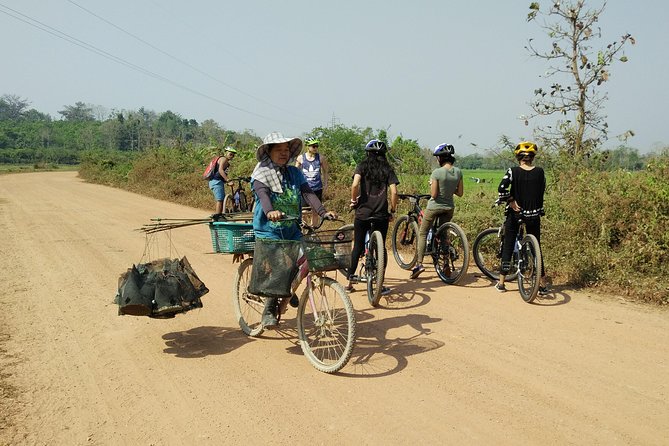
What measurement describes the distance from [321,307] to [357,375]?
2.21 feet

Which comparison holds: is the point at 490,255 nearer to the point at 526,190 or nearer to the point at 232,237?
the point at 526,190

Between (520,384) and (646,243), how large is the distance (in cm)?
Result: 410

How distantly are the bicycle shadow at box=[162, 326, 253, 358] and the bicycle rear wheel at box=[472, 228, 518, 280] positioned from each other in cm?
393

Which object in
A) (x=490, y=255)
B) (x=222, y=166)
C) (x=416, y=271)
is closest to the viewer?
(x=416, y=271)

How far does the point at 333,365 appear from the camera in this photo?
14.3 feet

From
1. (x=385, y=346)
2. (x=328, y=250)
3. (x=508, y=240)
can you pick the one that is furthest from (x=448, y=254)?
(x=328, y=250)

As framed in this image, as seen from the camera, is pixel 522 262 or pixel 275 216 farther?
pixel 522 262

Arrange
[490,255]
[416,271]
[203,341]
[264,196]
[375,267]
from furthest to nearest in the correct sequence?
[490,255] → [416,271] → [375,267] → [203,341] → [264,196]

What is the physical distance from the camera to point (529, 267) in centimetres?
667

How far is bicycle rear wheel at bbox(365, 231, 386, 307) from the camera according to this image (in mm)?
6145

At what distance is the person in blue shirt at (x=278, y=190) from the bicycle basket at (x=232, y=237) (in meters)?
0.16

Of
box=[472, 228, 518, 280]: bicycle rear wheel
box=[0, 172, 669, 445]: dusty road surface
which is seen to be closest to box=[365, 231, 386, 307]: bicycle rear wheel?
box=[0, 172, 669, 445]: dusty road surface

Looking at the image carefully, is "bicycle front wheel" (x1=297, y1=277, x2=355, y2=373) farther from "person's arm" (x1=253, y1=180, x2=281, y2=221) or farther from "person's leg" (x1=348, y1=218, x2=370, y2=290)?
"person's leg" (x1=348, y1=218, x2=370, y2=290)

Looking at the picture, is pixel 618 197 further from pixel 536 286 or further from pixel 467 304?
pixel 467 304
